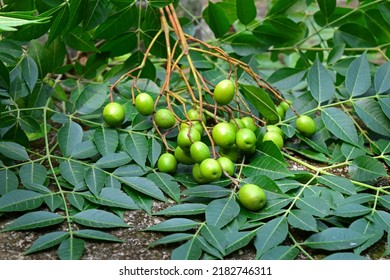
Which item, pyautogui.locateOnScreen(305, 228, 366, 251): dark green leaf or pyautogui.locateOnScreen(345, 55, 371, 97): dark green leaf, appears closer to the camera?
pyautogui.locateOnScreen(305, 228, 366, 251): dark green leaf

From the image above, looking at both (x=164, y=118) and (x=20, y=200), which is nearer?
(x=20, y=200)

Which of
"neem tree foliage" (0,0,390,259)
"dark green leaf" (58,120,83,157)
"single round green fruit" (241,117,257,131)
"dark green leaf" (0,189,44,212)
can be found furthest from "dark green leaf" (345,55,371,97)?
"dark green leaf" (0,189,44,212)

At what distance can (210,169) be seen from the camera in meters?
1.07

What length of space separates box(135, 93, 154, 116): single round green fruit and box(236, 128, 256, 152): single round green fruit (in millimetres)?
187

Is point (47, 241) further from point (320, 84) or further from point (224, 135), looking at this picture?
point (320, 84)

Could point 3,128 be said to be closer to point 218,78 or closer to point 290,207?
point 218,78

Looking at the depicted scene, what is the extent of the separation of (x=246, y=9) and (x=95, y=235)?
27.0 inches

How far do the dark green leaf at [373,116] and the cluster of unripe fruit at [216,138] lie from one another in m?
0.11

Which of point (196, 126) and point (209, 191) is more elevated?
point (196, 126)

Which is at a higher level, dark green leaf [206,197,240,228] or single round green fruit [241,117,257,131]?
single round green fruit [241,117,257,131]

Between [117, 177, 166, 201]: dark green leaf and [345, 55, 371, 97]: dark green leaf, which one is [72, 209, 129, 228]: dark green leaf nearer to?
[117, 177, 166, 201]: dark green leaf

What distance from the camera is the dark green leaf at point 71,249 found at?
3.14 ft

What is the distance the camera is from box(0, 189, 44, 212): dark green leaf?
105cm

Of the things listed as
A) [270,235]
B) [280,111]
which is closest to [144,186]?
[270,235]
